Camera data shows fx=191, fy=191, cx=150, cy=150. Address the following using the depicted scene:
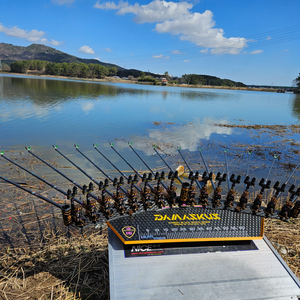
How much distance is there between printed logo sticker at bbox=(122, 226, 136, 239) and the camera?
382 cm

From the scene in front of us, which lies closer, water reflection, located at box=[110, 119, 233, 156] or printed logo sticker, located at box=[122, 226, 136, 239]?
printed logo sticker, located at box=[122, 226, 136, 239]

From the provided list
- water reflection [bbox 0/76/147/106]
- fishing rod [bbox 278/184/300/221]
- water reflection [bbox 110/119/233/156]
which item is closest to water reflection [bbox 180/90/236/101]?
water reflection [bbox 0/76/147/106]

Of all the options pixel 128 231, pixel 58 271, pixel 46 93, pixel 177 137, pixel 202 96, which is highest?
pixel 202 96

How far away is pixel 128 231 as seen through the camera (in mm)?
3900

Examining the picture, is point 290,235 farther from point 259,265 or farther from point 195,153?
point 195,153

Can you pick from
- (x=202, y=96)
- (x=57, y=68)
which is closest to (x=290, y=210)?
(x=202, y=96)

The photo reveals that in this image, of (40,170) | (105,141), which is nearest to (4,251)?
(40,170)

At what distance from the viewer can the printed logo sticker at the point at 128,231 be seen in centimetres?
382

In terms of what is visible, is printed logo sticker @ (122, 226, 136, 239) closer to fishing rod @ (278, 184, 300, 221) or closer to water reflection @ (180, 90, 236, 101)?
fishing rod @ (278, 184, 300, 221)

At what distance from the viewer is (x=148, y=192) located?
5109 millimetres

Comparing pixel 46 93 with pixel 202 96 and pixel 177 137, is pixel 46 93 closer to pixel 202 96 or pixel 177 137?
pixel 177 137

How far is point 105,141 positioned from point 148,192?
10931mm

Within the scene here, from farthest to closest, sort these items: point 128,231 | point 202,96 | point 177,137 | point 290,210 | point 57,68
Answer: point 57,68
point 202,96
point 177,137
point 290,210
point 128,231

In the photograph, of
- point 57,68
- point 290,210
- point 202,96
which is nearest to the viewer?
point 290,210
